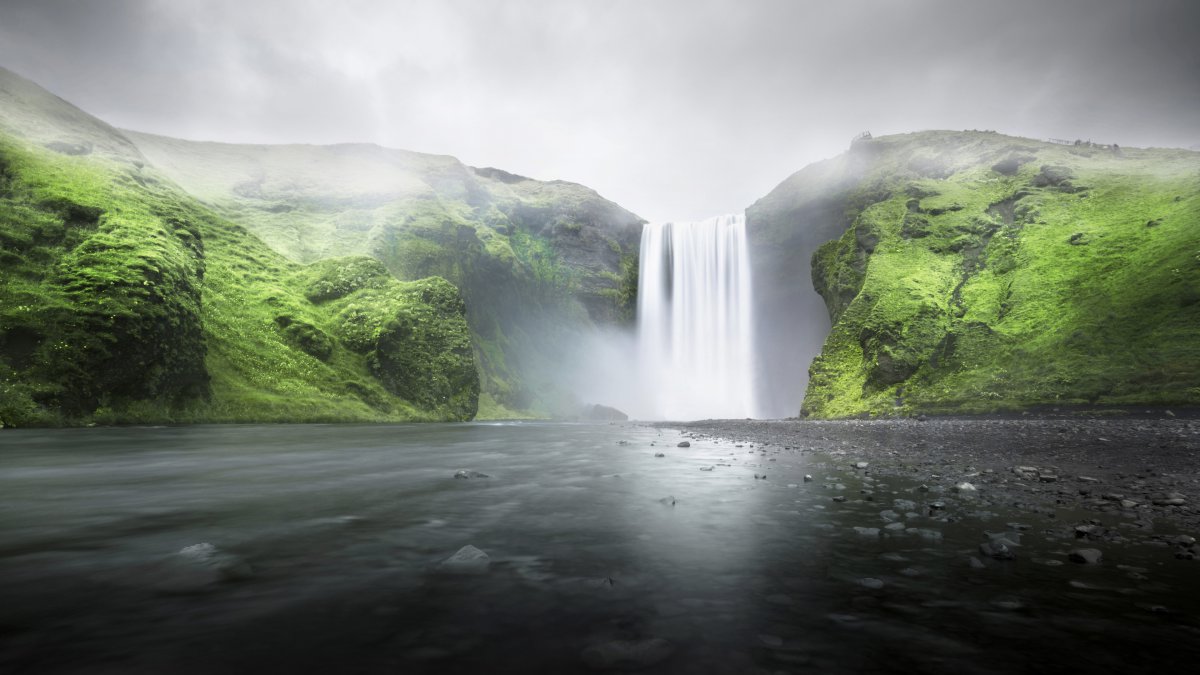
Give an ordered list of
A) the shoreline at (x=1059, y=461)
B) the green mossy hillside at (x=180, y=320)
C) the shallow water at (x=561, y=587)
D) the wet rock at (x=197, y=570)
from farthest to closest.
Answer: the green mossy hillside at (x=180, y=320) → the shoreline at (x=1059, y=461) → the wet rock at (x=197, y=570) → the shallow water at (x=561, y=587)

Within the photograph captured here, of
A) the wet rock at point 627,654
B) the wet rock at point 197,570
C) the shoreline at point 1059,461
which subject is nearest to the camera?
the wet rock at point 627,654

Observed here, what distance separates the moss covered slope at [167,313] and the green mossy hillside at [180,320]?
0.13 m

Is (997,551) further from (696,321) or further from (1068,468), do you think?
(696,321)

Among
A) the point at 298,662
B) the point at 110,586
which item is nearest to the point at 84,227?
the point at 110,586

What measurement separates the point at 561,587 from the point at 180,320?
162ft

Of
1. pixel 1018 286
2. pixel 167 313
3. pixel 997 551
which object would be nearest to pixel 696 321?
pixel 1018 286

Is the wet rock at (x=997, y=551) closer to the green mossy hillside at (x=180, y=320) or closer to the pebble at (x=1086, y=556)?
the pebble at (x=1086, y=556)

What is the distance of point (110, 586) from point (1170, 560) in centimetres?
1128

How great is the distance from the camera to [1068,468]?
43.9 ft

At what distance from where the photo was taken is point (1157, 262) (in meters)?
39.8

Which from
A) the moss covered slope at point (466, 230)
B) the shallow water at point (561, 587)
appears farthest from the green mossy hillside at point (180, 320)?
the shallow water at point (561, 587)

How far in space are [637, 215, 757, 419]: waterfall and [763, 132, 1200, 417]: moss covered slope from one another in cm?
2063

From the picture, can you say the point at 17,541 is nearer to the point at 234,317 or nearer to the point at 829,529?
the point at 829,529

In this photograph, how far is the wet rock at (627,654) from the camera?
3525mm
